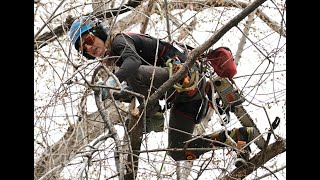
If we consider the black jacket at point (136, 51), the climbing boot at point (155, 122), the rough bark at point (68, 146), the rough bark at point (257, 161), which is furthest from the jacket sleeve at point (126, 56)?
the rough bark at point (257, 161)

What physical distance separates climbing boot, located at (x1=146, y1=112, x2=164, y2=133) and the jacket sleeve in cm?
55

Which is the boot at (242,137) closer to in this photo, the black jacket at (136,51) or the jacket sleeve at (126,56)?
the black jacket at (136,51)

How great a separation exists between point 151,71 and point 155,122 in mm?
563

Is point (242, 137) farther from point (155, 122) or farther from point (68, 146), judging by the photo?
point (68, 146)

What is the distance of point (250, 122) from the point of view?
5.17 meters

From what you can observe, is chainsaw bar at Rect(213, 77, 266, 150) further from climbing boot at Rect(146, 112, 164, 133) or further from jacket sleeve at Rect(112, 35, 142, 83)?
jacket sleeve at Rect(112, 35, 142, 83)

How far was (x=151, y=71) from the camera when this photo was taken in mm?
4688

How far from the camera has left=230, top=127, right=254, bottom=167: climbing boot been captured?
15.8 feet

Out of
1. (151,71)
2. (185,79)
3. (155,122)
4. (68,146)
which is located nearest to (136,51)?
(151,71)

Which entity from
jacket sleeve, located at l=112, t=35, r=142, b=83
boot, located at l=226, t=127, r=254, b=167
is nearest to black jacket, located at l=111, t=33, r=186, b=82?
jacket sleeve, located at l=112, t=35, r=142, b=83

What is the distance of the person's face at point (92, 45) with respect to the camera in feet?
15.9
